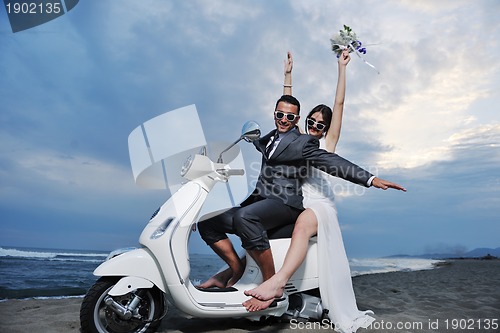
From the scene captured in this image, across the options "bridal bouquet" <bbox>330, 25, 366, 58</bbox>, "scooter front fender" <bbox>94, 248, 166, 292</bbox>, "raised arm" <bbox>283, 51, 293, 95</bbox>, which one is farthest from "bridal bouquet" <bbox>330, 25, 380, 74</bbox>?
"scooter front fender" <bbox>94, 248, 166, 292</bbox>

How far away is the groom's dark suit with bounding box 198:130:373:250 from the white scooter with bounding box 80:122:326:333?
255mm

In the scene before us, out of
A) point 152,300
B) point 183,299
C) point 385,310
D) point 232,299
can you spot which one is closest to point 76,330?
point 152,300

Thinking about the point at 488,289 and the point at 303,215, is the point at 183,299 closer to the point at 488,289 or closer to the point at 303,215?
the point at 303,215

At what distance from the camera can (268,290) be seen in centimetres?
254

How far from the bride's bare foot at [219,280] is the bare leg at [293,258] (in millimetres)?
376

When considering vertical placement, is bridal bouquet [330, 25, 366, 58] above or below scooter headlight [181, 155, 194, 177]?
above

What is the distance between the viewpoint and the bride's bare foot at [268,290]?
251 cm

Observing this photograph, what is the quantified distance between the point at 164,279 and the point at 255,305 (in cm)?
55

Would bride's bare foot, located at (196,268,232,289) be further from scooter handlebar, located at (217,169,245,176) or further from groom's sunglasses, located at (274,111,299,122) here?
groom's sunglasses, located at (274,111,299,122)

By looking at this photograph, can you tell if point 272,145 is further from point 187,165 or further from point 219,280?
point 219,280

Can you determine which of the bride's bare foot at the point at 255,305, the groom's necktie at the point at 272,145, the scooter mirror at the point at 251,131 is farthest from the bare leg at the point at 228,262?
the scooter mirror at the point at 251,131

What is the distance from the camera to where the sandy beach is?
114 inches

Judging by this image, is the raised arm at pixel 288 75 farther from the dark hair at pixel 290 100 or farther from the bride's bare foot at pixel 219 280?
the bride's bare foot at pixel 219 280

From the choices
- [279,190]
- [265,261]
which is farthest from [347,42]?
[265,261]
